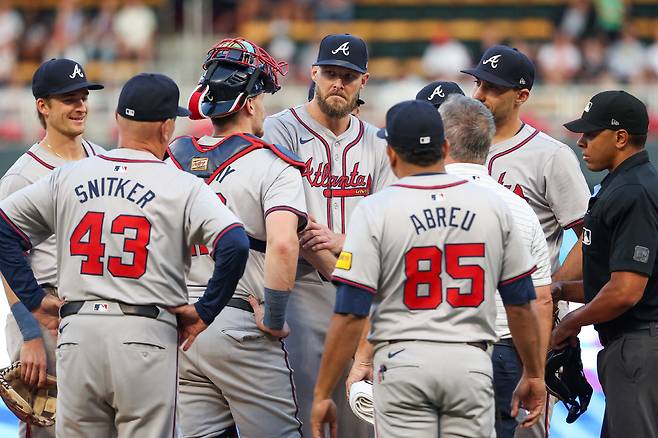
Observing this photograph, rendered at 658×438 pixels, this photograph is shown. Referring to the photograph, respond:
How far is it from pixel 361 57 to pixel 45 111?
159cm

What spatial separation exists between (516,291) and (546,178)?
1.52 meters

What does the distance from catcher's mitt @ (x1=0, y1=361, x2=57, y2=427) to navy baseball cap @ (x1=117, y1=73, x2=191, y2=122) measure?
4.60ft

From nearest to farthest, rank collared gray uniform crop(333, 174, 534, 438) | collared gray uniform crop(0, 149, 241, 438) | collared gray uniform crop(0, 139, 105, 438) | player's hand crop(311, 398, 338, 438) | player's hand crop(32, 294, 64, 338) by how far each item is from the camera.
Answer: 1. collared gray uniform crop(333, 174, 534, 438)
2. player's hand crop(311, 398, 338, 438)
3. collared gray uniform crop(0, 149, 241, 438)
4. player's hand crop(32, 294, 64, 338)
5. collared gray uniform crop(0, 139, 105, 438)

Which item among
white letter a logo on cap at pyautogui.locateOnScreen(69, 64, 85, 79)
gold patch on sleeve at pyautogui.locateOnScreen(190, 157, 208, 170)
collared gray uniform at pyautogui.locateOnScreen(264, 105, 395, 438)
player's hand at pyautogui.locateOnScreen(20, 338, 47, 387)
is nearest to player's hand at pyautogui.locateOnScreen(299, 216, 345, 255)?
collared gray uniform at pyautogui.locateOnScreen(264, 105, 395, 438)

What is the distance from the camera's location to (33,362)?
195 inches

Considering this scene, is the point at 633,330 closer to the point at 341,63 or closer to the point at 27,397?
the point at 341,63

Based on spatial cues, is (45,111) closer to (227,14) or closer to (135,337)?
(135,337)

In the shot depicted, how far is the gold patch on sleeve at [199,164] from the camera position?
488 centimetres

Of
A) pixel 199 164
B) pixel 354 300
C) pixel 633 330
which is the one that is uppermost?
pixel 199 164

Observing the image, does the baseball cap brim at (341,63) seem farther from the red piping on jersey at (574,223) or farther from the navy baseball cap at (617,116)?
the red piping on jersey at (574,223)

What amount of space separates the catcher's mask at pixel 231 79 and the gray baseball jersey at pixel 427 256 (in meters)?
1.21

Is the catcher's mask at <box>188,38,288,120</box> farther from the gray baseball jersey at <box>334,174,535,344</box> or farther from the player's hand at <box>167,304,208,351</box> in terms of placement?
→ the gray baseball jersey at <box>334,174,535,344</box>

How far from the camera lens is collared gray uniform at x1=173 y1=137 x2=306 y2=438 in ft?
15.8

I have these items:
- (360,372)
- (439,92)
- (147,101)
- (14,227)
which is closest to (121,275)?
(14,227)
